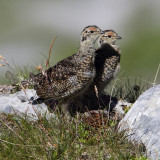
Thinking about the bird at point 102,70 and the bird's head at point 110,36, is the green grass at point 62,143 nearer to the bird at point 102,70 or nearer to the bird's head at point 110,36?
the bird at point 102,70

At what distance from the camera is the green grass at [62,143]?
19.5 ft

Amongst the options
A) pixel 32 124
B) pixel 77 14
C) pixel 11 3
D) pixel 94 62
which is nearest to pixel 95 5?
pixel 77 14

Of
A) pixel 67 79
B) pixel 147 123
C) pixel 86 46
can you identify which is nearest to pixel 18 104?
pixel 67 79

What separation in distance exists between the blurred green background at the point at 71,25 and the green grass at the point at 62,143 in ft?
48.8

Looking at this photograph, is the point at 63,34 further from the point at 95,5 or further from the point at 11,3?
the point at 11,3

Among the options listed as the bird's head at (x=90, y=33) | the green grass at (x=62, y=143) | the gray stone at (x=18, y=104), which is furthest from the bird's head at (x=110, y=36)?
the green grass at (x=62, y=143)

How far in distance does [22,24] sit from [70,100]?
24477mm

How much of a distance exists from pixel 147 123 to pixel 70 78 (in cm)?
206

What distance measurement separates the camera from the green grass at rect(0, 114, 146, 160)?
5.96 meters

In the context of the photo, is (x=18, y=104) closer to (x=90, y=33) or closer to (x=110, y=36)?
(x=90, y=33)

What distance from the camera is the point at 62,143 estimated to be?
6.10 m

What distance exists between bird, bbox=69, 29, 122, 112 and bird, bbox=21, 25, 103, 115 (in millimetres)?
377

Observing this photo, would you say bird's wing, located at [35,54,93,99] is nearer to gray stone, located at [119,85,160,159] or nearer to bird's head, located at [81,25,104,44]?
bird's head, located at [81,25,104,44]

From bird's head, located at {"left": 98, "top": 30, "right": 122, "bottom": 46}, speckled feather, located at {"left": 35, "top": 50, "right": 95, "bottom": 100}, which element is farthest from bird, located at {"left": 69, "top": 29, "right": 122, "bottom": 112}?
speckled feather, located at {"left": 35, "top": 50, "right": 95, "bottom": 100}
